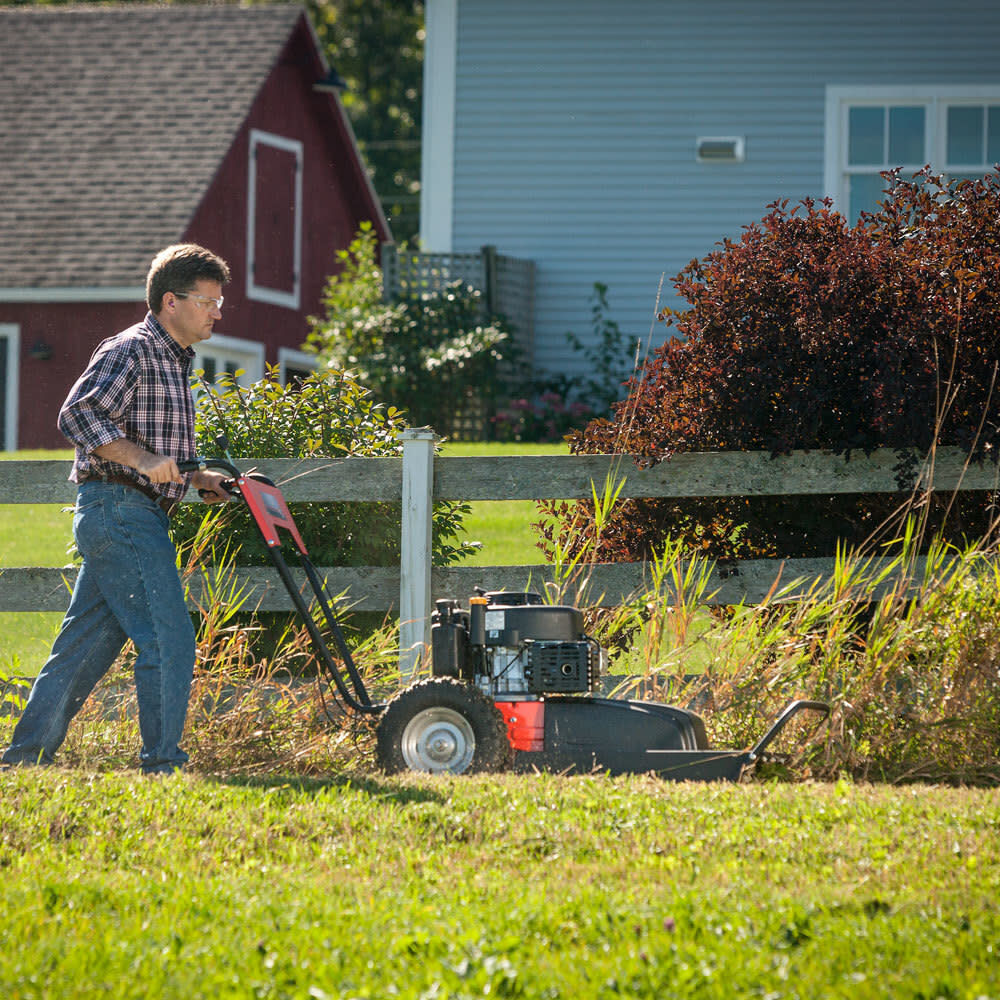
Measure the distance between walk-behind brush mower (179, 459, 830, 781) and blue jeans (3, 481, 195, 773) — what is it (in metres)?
0.29

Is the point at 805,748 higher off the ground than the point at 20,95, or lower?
lower

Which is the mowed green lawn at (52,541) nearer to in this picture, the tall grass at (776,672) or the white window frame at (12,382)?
the tall grass at (776,672)

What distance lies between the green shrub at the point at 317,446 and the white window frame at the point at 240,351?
11.2 m

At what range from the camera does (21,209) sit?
19.3m

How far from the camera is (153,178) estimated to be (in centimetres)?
1945

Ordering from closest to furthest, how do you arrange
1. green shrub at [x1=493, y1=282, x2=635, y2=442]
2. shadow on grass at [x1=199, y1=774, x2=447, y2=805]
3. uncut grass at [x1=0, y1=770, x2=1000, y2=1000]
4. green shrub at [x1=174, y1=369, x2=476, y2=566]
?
uncut grass at [x1=0, y1=770, x2=1000, y2=1000] < shadow on grass at [x1=199, y1=774, x2=447, y2=805] < green shrub at [x1=174, y1=369, x2=476, y2=566] < green shrub at [x1=493, y1=282, x2=635, y2=442]

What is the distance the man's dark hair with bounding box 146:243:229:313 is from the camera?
222 inches

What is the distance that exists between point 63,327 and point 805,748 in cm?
1482

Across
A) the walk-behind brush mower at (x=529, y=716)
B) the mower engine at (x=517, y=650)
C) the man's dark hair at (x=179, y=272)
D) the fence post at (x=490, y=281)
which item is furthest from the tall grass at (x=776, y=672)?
the fence post at (x=490, y=281)

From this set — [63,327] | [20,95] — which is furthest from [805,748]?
[20,95]

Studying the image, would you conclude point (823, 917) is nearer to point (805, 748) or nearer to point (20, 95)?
point (805, 748)

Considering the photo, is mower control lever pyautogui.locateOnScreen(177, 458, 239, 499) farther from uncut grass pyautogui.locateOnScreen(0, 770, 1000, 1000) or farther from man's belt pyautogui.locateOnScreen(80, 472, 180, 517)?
uncut grass pyautogui.locateOnScreen(0, 770, 1000, 1000)

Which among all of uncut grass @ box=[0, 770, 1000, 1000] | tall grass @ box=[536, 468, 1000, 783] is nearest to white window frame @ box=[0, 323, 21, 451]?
tall grass @ box=[536, 468, 1000, 783]

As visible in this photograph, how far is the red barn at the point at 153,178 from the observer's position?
18.7 m
